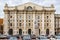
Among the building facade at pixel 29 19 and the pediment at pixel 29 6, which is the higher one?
the pediment at pixel 29 6

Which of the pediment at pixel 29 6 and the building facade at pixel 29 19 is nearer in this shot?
the building facade at pixel 29 19

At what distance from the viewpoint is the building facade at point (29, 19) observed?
49.6 metres

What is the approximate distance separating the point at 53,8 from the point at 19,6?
701 centimetres

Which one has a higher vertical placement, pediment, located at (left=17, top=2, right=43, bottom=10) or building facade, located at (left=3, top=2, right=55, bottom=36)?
pediment, located at (left=17, top=2, right=43, bottom=10)

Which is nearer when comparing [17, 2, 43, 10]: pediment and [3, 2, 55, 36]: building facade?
[3, 2, 55, 36]: building facade

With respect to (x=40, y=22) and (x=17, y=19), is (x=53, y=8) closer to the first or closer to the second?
(x=40, y=22)

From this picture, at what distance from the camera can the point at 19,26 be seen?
50000mm

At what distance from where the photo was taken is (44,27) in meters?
49.9

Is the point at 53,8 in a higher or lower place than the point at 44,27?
higher

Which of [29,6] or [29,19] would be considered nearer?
[29,19]

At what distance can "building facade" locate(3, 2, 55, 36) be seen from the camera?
163 feet

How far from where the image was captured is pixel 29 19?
165ft

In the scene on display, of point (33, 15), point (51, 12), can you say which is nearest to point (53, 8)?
point (51, 12)

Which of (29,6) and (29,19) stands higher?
(29,6)
